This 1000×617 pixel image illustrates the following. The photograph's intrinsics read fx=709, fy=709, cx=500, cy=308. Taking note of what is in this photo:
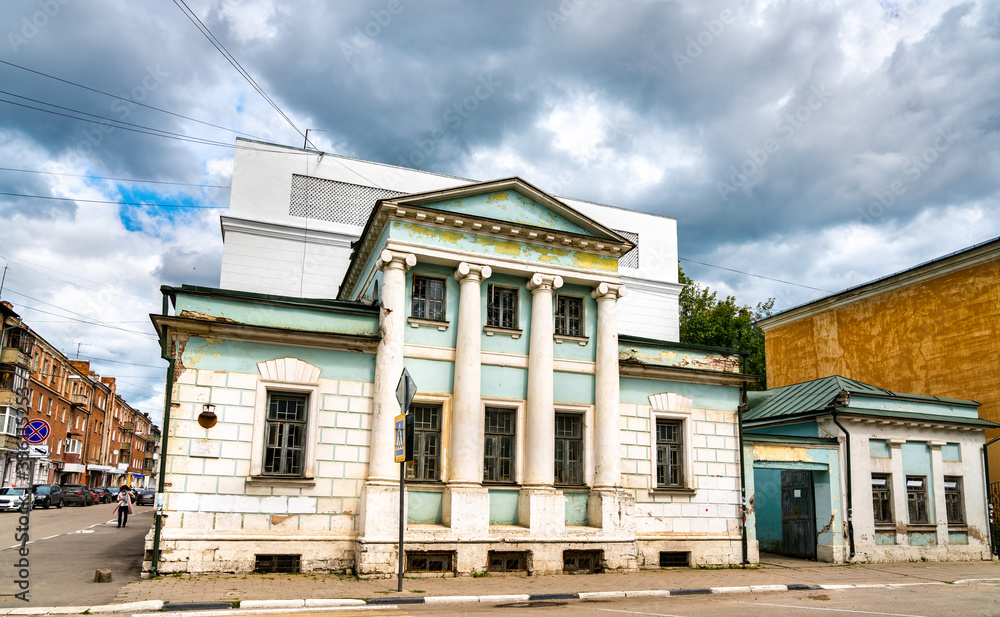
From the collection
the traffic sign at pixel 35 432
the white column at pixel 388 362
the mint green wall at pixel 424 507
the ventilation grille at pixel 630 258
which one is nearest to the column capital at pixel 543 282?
the white column at pixel 388 362

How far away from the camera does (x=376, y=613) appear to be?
10734 millimetres

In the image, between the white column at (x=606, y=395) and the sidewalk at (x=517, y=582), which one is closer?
the sidewalk at (x=517, y=582)

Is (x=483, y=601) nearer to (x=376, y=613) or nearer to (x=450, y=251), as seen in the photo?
(x=376, y=613)

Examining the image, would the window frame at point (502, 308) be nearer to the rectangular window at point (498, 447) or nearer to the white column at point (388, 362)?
the rectangular window at point (498, 447)

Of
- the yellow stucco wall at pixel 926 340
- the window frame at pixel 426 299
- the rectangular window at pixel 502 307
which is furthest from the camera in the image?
the yellow stucco wall at pixel 926 340

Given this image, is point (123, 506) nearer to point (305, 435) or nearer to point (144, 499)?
point (305, 435)

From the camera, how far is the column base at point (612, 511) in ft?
53.8

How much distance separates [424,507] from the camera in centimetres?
1541

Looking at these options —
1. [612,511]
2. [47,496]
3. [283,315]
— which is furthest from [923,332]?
[47,496]

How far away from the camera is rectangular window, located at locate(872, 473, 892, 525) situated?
21.2 meters

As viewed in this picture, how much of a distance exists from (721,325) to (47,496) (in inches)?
1770

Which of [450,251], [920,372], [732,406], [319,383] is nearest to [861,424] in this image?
[732,406]

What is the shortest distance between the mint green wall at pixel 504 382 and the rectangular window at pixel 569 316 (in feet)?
5.29

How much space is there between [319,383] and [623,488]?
25.2 ft
